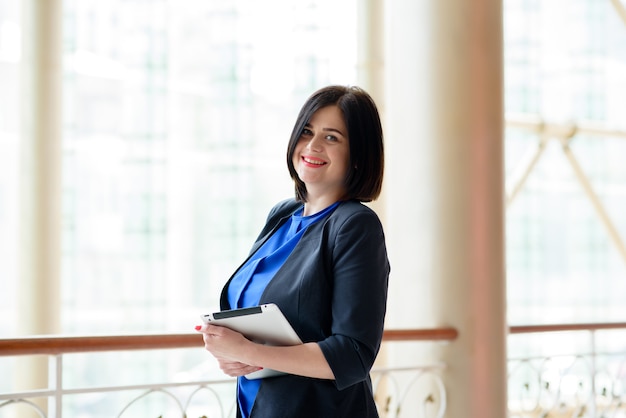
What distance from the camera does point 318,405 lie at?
1.94m

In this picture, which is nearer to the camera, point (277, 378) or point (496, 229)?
point (277, 378)

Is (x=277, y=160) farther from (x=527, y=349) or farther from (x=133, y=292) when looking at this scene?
(x=527, y=349)

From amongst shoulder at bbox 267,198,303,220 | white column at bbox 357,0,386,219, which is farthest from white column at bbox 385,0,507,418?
white column at bbox 357,0,386,219

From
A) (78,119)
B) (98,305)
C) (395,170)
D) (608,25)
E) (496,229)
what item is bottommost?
(98,305)

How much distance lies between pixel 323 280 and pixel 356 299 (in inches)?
3.9

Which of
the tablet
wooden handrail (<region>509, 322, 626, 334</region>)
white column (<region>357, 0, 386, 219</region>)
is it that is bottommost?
wooden handrail (<region>509, 322, 626, 334</region>)

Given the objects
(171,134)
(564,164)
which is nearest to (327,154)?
(171,134)

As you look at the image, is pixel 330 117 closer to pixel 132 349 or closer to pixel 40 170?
pixel 132 349

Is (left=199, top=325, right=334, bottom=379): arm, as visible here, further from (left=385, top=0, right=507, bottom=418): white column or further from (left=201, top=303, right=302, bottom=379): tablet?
(left=385, top=0, right=507, bottom=418): white column

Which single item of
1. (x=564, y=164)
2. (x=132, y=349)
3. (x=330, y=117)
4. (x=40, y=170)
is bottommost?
(x=132, y=349)

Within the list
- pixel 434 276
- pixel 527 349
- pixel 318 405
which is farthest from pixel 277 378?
pixel 527 349

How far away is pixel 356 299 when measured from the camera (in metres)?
1.86

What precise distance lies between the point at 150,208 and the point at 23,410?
3.03 metres

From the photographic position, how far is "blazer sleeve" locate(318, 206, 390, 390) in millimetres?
1861
